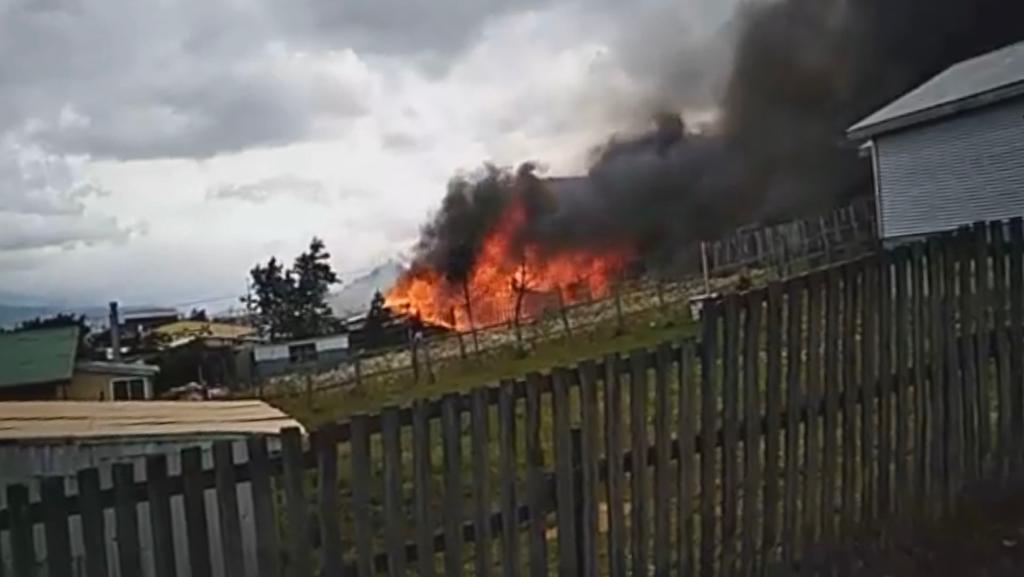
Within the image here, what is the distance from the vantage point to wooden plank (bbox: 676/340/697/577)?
3994 mm

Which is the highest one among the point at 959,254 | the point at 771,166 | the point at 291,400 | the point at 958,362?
the point at 771,166

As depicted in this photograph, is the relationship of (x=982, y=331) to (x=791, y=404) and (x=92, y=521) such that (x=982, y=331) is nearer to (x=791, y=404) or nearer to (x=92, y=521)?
(x=791, y=404)

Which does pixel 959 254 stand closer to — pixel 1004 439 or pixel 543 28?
pixel 1004 439

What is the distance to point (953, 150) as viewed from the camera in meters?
16.1

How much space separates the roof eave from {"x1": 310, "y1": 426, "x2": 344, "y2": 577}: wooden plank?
45.2ft

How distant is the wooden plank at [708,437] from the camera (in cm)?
406

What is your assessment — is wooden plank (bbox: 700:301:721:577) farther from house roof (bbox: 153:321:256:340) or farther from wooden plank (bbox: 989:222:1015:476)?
house roof (bbox: 153:321:256:340)

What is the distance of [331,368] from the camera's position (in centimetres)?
2364

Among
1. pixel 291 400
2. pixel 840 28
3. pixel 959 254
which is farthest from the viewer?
pixel 840 28

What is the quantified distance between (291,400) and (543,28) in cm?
1590

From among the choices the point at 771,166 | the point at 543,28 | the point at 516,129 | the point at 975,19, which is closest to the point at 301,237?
the point at 516,129

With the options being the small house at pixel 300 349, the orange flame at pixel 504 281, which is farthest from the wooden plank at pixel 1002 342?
the small house at pixel 300 349

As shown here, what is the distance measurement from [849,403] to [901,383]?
1.19 ft

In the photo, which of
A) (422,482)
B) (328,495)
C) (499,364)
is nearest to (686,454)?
(422,482)
